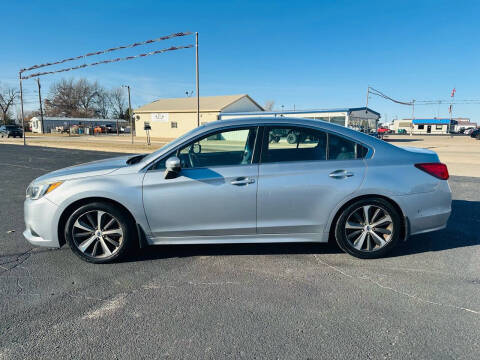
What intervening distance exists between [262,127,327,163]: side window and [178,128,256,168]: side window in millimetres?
208

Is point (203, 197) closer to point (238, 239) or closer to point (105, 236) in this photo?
point (238, 239)

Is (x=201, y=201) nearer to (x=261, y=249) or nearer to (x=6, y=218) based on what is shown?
(x=261, y=249)

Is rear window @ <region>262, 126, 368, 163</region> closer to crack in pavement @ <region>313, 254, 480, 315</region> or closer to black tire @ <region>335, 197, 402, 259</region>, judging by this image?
black tire @ <region>335, 197, 402, 259</region>

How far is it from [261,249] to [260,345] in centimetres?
179

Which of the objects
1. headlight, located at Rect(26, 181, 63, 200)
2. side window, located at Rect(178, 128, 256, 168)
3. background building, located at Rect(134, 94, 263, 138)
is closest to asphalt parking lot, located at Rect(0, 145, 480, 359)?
headlight, located at Rect(26, 181, 63, 200)

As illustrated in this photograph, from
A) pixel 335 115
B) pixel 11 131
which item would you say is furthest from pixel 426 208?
pixel 11 131

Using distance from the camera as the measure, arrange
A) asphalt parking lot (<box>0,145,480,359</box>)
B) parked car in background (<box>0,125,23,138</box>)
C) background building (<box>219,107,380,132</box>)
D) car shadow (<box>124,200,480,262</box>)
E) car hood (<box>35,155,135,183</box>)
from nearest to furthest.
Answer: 1. asphalt parking lot (<box>0,145,480,359</box>)
2. car hood (<box>35,155,135,183</box>)
3. car shadow (<box>124,200,480,262</box>)
4. background building (<box>219,107,380,132</box>)
5. parked car in background (<box>0,125,23,138</box>)

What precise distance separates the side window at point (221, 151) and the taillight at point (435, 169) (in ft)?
6.57

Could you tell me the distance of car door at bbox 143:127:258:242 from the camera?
11.0 ft

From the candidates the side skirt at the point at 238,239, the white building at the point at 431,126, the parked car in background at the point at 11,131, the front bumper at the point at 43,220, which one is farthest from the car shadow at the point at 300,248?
the white building at the point at 431,126

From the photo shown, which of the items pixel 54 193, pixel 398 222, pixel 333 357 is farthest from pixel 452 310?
pixel 54 193

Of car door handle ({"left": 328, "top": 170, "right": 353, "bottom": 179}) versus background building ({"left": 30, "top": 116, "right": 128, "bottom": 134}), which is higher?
background building ({"left": 30, "top": 116, "right": 128, "bottom": 134})

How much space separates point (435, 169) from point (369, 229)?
1063 millimetres

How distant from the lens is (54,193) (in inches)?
134
